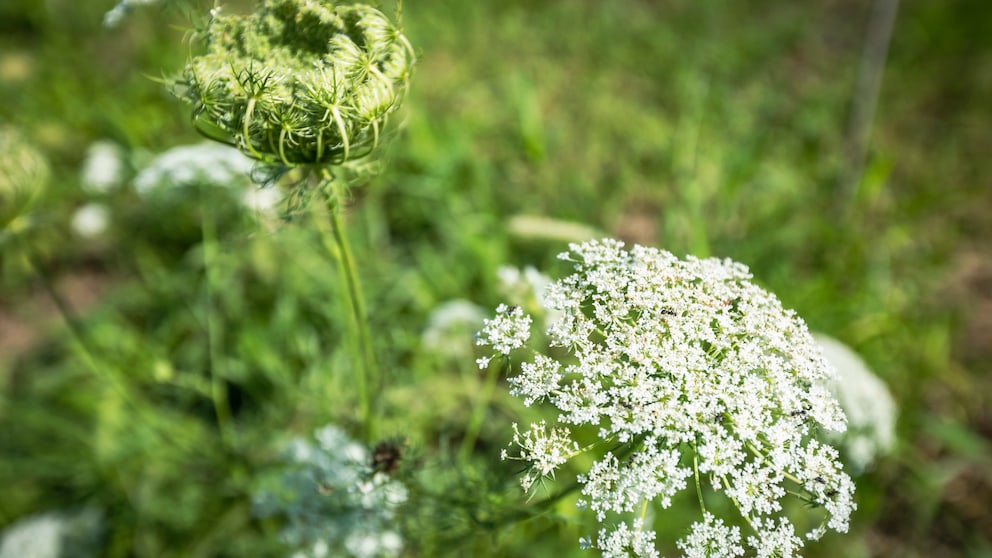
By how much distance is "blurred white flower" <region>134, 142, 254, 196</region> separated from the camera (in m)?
2.87

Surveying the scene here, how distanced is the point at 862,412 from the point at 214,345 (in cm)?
300

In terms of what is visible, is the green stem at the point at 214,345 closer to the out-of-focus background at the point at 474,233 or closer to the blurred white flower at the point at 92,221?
the out-of-focus background at the point at 474,233

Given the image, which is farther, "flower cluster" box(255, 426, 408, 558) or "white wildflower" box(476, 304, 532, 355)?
"flower cluster" box(255, 426, 408, 558)

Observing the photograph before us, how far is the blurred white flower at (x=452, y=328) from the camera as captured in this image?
3.14 meters

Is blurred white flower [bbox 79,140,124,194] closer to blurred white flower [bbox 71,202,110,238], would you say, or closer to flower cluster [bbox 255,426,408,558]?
blurred white flower [bbox 71,202,110,238]

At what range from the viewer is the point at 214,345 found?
3.30 metres

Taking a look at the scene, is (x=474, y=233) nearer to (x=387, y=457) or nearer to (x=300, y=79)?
(x=387, y=457)

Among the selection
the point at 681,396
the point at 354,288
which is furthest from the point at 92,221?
the point at 681,396

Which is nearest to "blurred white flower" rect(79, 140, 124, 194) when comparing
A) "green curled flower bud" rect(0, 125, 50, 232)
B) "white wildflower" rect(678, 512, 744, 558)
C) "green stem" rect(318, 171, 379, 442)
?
"green curled flower bud" rect(0, 125, 50, 232)

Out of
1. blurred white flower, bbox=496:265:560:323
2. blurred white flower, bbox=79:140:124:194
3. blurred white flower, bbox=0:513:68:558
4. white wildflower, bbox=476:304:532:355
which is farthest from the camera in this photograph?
blurred white flower, bbox=79:140:124:194

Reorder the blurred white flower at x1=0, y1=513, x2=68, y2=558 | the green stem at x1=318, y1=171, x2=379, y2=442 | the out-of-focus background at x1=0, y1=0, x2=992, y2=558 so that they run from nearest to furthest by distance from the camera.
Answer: the green stem at x1=318, y1=171, x2=379, y2=442 < the blurred white flower at x1=0, y1=513, x2=68, y2=558 < the out-of-focus background at x1=0, y1=0, x2=992, y2=558

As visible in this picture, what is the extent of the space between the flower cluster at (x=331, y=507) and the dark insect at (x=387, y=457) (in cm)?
24

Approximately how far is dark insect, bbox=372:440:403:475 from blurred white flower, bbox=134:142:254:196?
1492mm

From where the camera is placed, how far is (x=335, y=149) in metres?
1.66
